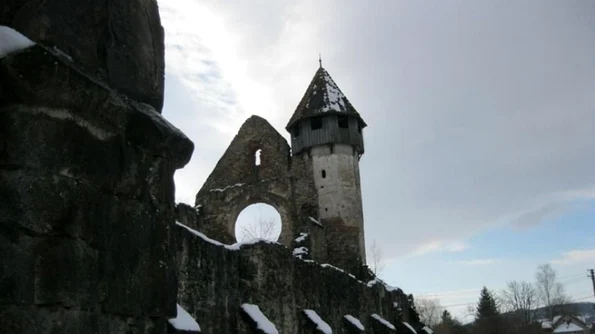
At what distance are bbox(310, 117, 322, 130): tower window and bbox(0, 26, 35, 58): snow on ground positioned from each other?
33.1 meters

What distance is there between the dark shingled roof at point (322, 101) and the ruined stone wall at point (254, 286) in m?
16.4

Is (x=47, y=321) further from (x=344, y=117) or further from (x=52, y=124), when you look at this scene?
(x=344, y=117)

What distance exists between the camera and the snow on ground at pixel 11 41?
2.03 meters

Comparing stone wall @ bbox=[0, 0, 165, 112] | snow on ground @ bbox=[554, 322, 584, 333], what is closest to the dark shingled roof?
stone wall @ bbox=[0, 0, 165, 112]

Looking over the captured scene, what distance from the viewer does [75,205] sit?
221 cm

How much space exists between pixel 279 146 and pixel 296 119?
180 centimetres

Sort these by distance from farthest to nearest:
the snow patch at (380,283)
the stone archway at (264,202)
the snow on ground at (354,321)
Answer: the stone archway at (264,202), the snow patch at (380,283), the snow on ground at (354,321)

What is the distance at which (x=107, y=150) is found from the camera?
7.85ft

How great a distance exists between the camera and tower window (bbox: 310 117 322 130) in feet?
116

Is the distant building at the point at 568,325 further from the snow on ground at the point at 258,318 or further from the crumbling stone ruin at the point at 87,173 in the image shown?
the crumbling stone ruin at the point at 87,173

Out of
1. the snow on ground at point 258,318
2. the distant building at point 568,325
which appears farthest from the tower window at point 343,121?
the distant building at point 568,325

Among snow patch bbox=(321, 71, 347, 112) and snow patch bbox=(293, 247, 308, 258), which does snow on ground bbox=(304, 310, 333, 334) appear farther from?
snow patch bbox=(321, 71, 347, 112)

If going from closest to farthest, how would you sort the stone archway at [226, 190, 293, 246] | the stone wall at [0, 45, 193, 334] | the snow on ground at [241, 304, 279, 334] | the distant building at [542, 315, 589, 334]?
the stone wall at [0, 45, 193, 334] → the snow on ground at [241, 304, 279, 334] → the stone archway at [226, 190, 293, 246] → the distant building at [542, 315, 589, 334]

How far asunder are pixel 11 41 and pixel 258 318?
9.69 m
